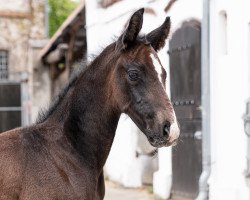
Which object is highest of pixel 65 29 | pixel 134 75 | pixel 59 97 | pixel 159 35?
pixel 65 29

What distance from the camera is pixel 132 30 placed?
427 centimetres

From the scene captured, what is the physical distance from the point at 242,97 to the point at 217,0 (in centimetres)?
147

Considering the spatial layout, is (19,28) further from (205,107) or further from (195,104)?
(205,107)

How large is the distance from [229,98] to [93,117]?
12.8 ft

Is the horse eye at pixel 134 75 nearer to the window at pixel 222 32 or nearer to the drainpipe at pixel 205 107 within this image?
the drainpipe at pixel 205 107

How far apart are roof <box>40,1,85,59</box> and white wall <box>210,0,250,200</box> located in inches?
311

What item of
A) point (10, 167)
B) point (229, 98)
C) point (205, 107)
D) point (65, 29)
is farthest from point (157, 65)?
point (65, 29)

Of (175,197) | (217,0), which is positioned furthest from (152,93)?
(175,197)

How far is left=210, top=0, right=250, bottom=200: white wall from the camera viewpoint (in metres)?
7.78

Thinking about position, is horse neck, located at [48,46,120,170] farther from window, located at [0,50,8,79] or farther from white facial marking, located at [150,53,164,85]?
window, located at [0,50,8,79]

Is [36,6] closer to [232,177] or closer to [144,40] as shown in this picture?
[232,177]

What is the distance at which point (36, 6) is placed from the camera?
22078mm

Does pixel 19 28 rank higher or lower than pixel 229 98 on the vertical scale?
higher

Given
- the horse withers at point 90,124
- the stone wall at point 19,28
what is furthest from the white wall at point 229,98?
the stone wall at point 19,28
